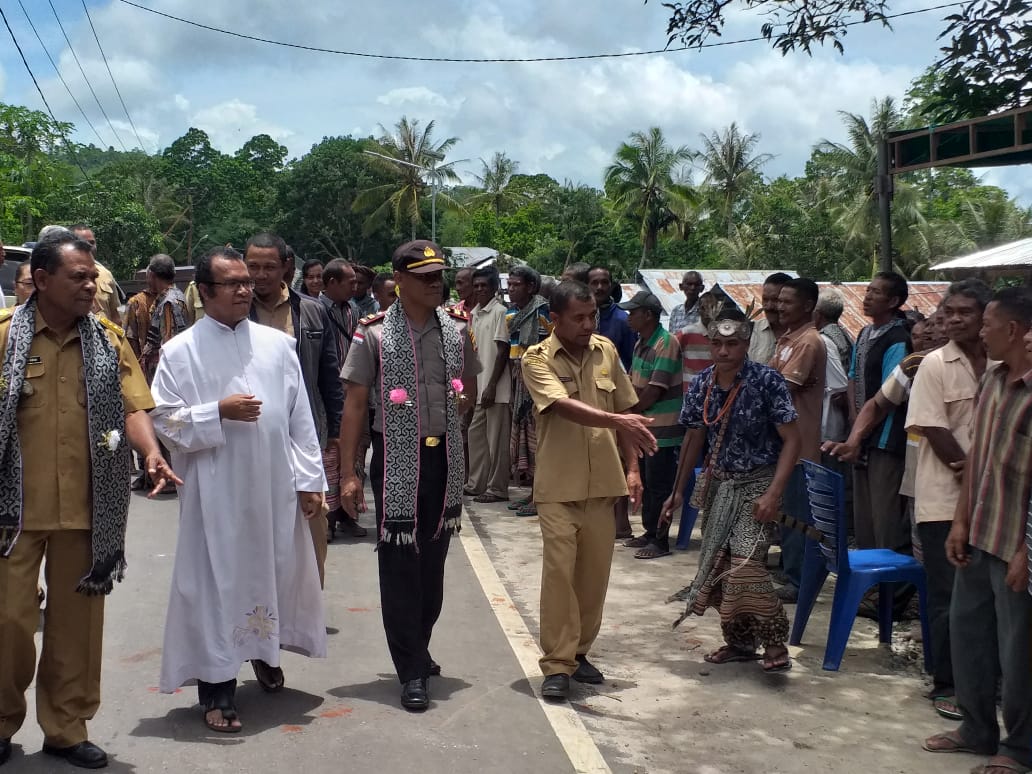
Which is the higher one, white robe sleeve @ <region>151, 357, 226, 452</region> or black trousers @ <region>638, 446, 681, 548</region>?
white robe sleeve @ <region>151, 357, 226, 452</region>

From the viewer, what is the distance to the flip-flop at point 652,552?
9.05 meters

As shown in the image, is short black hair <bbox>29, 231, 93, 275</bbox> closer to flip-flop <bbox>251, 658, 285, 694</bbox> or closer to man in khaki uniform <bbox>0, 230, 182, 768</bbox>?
man in khaki uniform <bbox>0, 230, 182, 768</bbox>

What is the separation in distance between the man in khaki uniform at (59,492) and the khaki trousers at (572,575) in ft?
6.38

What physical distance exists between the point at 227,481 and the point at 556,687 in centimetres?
184

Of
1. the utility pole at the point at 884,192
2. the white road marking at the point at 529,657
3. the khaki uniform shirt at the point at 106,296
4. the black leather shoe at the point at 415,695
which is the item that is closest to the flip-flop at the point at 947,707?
the white road marking at the point at 529,657

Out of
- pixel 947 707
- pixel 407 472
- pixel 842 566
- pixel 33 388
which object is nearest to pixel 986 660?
pixel 947 707

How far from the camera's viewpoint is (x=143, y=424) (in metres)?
4.80

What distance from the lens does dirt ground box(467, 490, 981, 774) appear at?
5000 millimetres

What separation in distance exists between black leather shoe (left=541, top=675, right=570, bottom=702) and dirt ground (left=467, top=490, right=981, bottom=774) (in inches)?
3.3

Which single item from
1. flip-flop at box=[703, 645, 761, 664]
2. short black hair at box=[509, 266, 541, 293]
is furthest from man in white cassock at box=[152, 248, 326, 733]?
short black hair at box=[509, 266, 541, 293]

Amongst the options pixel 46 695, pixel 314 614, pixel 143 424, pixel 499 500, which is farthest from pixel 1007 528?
pixel 499 500

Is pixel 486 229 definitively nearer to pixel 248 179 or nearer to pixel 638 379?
pixel 248 179

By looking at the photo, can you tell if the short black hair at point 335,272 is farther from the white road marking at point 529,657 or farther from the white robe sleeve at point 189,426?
the white robe sleeve at point 189,426

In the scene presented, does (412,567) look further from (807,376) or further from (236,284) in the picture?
(807,376)
